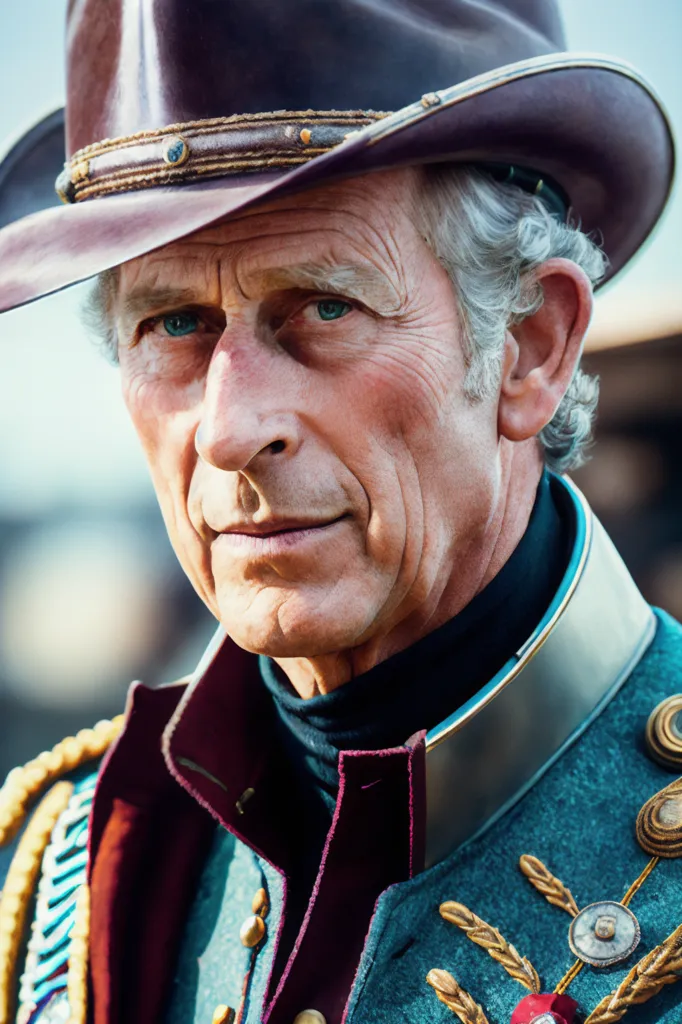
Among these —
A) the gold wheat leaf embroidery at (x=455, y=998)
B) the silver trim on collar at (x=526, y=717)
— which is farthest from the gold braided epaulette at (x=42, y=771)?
the gold wheat leaf embroidery at (x=455, y=998)

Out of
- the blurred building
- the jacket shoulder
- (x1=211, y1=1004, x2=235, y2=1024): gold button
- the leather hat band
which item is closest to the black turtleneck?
(x1=211, y1=1004, x2=235, y2=1024): gold button

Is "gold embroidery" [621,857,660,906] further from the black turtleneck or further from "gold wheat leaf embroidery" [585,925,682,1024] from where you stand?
the black turtleneck

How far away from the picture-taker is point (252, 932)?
2348 millimetres

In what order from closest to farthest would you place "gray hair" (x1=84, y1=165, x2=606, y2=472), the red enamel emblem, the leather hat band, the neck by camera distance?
the red enamel emblem, the leather hat band, "gray hair" (x1=84, y1=165, x2=606, y2=472), the neck

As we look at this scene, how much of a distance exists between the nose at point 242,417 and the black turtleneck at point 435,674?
46 centimetres

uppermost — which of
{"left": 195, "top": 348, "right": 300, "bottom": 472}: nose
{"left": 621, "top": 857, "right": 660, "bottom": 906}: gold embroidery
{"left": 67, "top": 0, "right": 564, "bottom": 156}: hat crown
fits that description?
{"left": 67, "top": 0, "right": 564, "bottom": 156}: hat crown

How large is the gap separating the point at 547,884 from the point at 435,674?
1.36ft

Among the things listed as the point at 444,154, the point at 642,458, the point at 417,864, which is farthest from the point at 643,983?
the point at 642,458

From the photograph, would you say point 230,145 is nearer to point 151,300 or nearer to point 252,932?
point 151,300

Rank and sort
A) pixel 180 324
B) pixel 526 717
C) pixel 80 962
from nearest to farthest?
pixel 526 717
pixel 180 324
pixel 80 962

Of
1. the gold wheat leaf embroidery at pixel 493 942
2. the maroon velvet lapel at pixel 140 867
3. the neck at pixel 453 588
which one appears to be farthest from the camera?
the maroon velvet lapel at pixel 140 867

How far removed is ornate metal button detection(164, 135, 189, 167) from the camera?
212 cm

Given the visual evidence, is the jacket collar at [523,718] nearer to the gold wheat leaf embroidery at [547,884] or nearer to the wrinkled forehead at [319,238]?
the gold wheat leaf embroidery at [547,884]

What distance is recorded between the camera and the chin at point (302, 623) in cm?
216
